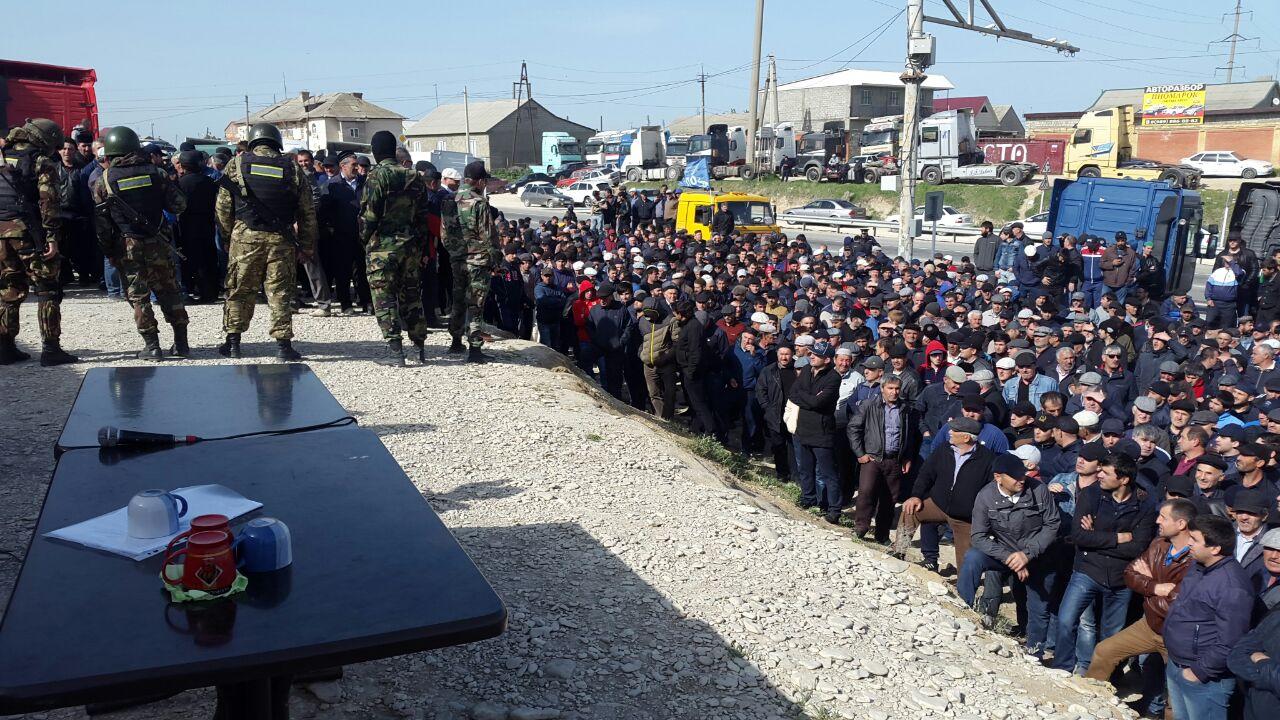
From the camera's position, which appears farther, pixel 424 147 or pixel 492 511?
pixel 424 147

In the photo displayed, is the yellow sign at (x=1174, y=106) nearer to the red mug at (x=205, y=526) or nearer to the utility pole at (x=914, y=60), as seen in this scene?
the utility pole at (x=914, y=60)

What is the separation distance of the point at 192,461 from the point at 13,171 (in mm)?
6205

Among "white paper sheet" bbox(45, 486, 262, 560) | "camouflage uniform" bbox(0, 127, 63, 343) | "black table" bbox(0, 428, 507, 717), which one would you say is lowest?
"black table" bbox(0, 428, 507, 717)

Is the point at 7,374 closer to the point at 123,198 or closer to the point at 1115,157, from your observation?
the point at 123,198

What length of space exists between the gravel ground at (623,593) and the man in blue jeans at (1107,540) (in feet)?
2.34

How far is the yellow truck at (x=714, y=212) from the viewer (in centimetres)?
2341

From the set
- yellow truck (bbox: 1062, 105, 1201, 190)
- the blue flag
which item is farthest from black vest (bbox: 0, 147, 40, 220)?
yellow truck (bbox: 1062, 105, 1201, 190)

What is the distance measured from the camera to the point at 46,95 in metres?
15.6

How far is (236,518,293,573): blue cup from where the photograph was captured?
270 centimetres

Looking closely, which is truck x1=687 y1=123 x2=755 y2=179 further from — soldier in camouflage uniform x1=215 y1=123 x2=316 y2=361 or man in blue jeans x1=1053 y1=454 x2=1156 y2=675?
man in blue jeans x1=1053 y1=454 x2=1156 y2=675

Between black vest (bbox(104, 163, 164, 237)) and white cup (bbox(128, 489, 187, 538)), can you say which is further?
black vest (bbox(104, 163, 164, 237))

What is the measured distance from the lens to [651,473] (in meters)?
7.42

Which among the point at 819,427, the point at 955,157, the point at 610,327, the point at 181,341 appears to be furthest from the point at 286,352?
the point at 955,157

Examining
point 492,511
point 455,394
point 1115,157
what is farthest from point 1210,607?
point 1115,157
